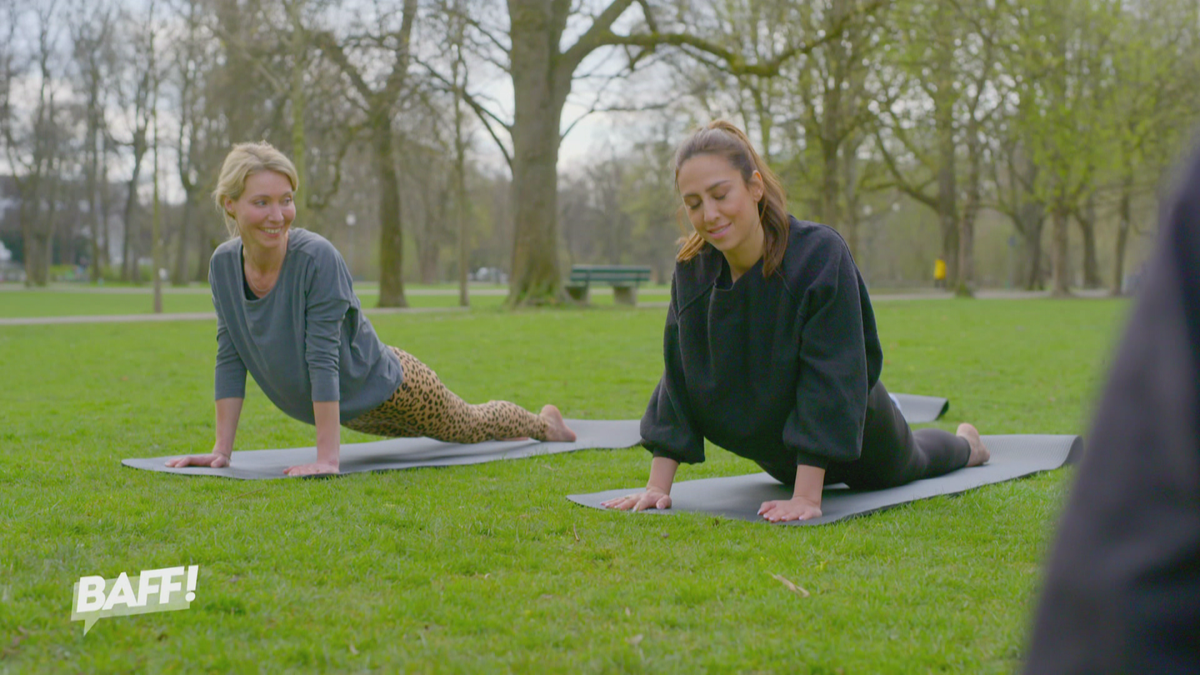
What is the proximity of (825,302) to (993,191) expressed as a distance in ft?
130

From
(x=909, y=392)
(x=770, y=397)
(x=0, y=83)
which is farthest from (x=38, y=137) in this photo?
(x=770, y=397)

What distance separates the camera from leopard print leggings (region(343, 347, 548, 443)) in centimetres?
542

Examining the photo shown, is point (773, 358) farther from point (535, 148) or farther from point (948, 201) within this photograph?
point (948, 201)

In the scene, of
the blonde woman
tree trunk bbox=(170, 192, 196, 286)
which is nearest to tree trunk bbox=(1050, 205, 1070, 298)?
the blonde woman

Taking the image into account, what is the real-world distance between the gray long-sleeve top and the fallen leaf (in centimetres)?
250

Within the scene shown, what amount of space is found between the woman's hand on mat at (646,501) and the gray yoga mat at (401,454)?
76cm

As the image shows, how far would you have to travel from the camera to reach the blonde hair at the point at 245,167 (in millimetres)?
4809

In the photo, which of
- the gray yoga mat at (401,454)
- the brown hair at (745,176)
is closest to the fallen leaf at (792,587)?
the brown hair at (745,176)

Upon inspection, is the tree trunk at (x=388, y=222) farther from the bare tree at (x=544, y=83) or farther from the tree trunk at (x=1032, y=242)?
the tree trunk at (x=1032, y=242)

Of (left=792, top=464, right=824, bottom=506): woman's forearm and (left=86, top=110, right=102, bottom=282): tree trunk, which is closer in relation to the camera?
(left=792, top=464, right=824, bottom=506): woman's forearm

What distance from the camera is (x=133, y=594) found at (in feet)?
9.52

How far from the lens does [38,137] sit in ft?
135

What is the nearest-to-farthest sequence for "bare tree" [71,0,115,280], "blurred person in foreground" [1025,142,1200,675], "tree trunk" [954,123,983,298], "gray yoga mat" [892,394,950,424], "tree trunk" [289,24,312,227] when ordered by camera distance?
"blurred person in foreground" [1025,142,1200,675]
"gray yoga mat" [892,394,950,424]
"tree trunk" [289,24,312,227]
"tree trunk" [954,123,983,298]
"bare tree" [71,0,115,280]

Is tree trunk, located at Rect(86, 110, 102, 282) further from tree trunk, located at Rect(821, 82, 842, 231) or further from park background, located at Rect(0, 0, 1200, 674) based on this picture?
tree trunk, located at Rect(821, 82, 842, 231)
